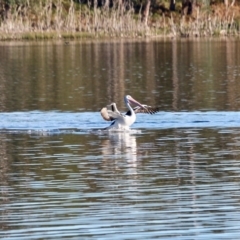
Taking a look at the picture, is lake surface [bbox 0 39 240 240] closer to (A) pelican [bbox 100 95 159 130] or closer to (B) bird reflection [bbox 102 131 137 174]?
(B) bird reflection [bbox 102 131 137 174]

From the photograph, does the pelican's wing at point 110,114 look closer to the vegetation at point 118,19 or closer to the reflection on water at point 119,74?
the reflection on water at point 119,74

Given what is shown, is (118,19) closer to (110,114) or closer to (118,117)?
(110,114)

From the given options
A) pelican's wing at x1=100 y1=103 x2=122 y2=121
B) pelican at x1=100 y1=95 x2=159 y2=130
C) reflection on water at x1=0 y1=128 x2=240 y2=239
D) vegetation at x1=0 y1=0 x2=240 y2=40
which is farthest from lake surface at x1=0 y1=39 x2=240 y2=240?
vegetation at x1=0 y1=0 x2=240 y2=40

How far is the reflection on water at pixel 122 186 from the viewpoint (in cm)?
1275

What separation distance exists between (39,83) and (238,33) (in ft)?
144

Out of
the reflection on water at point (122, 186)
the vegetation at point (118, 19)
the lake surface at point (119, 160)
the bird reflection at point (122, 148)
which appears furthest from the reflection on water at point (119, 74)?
the reflection on water at point (122, 186)

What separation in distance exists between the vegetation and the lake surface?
3438cm

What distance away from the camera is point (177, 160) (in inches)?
731

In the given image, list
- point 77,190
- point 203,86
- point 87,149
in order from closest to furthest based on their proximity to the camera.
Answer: point 77,190 → point 87,149 → point 203,86

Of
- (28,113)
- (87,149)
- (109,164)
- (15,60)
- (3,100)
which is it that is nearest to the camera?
(109,164)

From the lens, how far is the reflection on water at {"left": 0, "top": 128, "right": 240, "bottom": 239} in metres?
12.8

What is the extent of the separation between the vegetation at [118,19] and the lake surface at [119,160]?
34.4m

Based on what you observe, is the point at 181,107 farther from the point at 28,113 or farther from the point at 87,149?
the point at 87,149

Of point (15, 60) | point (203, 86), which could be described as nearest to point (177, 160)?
point (203, 86)
